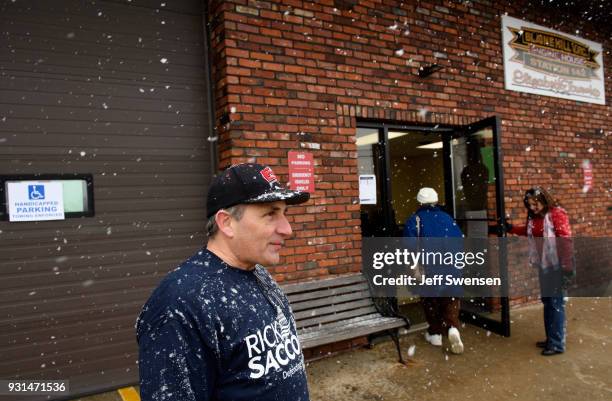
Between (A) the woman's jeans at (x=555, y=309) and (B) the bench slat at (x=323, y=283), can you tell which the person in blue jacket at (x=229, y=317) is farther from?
(A) the woman's jeans at (x=555, y=309)

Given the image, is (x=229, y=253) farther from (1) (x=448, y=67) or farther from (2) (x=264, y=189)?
(1) (x=448, y=67)

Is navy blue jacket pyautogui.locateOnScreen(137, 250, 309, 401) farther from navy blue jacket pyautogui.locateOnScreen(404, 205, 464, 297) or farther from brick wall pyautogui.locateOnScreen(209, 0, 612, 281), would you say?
navy blue jacket pyautogui.locateOnScreen(404, 205, 464, 297)

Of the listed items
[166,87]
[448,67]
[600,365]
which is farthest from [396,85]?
[600,365]

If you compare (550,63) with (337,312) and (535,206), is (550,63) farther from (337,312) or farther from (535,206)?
(337,312)

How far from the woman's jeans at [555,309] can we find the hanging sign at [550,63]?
3.09 m

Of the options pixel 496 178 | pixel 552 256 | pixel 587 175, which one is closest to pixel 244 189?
pixel 552 256

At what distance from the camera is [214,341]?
129cm

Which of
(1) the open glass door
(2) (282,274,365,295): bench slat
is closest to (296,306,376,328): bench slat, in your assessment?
(2) (282,274,365,295): bench slat

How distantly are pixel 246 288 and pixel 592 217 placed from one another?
7.63 meters

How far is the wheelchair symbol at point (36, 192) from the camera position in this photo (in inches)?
143

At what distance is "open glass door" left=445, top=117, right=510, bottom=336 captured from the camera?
502 cm

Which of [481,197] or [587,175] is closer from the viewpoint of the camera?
[481,197]

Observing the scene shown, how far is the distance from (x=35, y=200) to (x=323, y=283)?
2.85 m

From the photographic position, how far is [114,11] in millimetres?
4035
